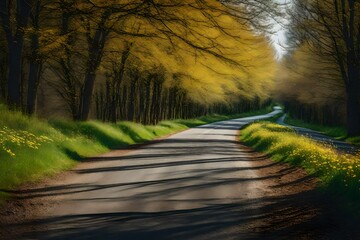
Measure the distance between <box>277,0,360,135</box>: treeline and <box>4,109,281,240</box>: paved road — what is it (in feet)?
29.6

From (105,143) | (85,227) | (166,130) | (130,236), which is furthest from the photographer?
(166,130)

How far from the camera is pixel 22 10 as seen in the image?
51.7 feet

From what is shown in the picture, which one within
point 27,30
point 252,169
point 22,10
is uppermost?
point 22,10

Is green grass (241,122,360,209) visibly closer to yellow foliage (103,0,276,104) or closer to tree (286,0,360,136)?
yellow foliage (103,0,276,104)

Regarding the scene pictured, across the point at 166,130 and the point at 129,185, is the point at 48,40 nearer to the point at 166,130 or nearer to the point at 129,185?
the point at 129,185

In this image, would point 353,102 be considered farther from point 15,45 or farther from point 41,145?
point 41,145

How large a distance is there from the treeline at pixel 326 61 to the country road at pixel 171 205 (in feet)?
29.8

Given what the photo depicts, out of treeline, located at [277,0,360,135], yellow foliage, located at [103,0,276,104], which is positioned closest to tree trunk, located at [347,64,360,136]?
treeline, located at [277,0,360,135]

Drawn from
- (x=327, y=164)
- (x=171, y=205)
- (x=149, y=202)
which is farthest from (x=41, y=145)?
(x=327, y=164)

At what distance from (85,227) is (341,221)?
403 centimetres

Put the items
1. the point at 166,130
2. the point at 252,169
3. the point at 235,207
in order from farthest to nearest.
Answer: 1. the point at 166,130
2. the point at 252,169
3. the point at 235,207

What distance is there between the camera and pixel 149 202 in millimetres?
9047

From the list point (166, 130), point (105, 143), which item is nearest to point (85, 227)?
point (105, 143)

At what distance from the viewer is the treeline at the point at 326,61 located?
2486 cm
